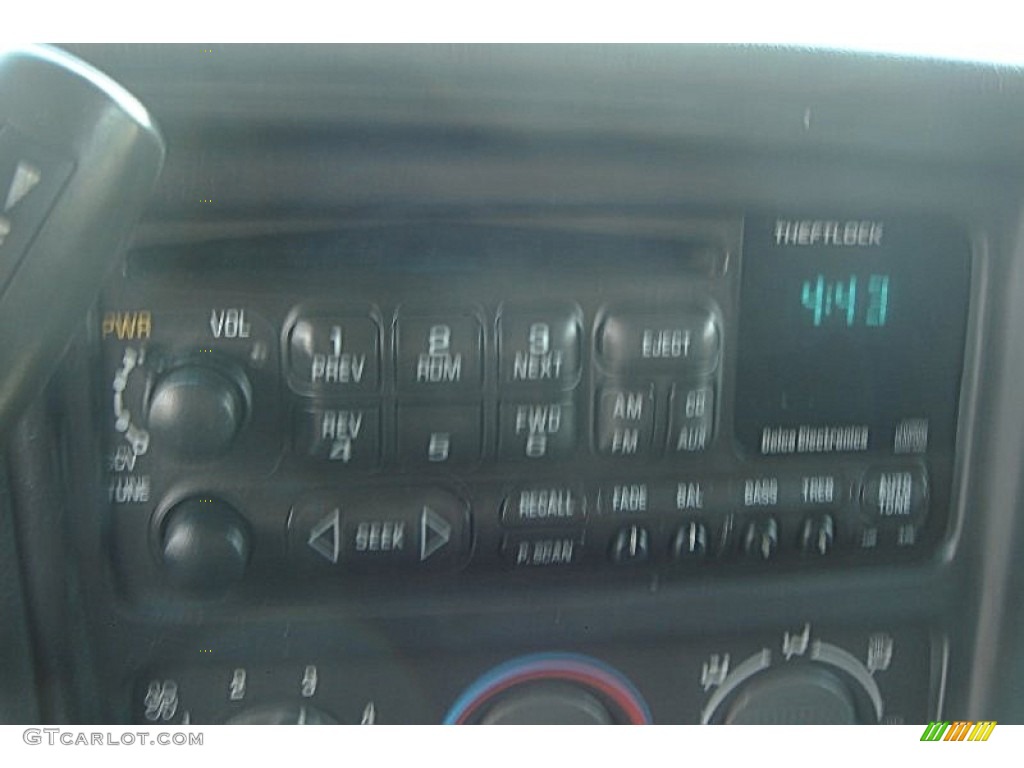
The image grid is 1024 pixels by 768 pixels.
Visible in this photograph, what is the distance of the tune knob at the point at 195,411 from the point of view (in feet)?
1.95

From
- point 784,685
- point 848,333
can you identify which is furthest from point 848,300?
point 784,685

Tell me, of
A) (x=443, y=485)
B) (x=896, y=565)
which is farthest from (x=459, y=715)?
(x=896, y=565)

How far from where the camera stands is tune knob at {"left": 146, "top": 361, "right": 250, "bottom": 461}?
0.59m

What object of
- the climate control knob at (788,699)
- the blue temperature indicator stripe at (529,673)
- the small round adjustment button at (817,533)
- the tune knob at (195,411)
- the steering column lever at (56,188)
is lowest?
the climate control knob at (788,699)

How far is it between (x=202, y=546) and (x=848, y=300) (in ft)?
1.22

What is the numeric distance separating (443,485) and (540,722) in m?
0.16

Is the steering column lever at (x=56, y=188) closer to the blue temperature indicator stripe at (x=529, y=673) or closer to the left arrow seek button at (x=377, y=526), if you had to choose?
the left arrow seek button at (x=377, y=526)

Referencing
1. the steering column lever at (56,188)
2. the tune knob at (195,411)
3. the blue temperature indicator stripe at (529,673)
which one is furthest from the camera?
the blue temperature indicator stripe at (529,673)

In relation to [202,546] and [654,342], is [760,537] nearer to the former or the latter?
[654,342]

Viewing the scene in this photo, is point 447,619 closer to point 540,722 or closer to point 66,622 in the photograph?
point 540,722

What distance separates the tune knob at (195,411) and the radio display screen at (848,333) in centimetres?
28

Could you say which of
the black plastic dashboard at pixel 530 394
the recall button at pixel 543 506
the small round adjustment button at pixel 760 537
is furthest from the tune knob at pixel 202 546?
the small round adjustment button at pixel 760 537

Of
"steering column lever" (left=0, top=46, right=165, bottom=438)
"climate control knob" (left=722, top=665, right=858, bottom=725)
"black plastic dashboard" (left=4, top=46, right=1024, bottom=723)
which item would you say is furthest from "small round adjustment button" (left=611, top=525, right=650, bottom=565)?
"steering column lever" (left=0, top=46, right=165, bottom=438)

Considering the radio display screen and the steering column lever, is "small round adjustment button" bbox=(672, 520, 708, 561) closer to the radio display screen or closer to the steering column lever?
the radio display screen
